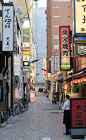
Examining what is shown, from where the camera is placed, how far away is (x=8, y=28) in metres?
15.3

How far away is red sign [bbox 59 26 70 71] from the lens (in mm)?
25359

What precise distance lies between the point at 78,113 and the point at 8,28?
7406mm

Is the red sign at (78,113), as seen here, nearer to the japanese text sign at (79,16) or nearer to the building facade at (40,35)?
the japanese text sign at (79,16)

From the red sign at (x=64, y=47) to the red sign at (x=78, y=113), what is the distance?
15.3 m

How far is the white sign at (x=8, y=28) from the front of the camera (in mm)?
15033

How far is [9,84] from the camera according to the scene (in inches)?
811

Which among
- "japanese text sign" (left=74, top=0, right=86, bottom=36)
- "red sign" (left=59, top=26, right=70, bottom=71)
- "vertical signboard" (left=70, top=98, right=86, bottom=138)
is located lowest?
"vertical signboard" (left=70, top=98, right=86, bottom=138)

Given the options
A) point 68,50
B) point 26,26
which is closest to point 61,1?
point 26,26

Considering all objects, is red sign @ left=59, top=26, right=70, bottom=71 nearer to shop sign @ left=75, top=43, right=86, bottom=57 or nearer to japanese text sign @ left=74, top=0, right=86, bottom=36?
shop sign @ left=75, top=43, right=86, bottom=57

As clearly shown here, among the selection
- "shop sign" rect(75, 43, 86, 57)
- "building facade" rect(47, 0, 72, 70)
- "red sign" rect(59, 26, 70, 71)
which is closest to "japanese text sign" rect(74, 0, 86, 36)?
"shop sign" rect(75, 43, 86, 57)

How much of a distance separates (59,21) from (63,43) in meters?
51.3

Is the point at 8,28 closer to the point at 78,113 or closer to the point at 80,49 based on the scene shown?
the point at 80,49

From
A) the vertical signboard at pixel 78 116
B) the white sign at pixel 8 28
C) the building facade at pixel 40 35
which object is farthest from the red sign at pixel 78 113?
the building facade at pixel 40 35

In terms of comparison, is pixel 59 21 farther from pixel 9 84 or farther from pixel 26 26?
pixel 9 84
